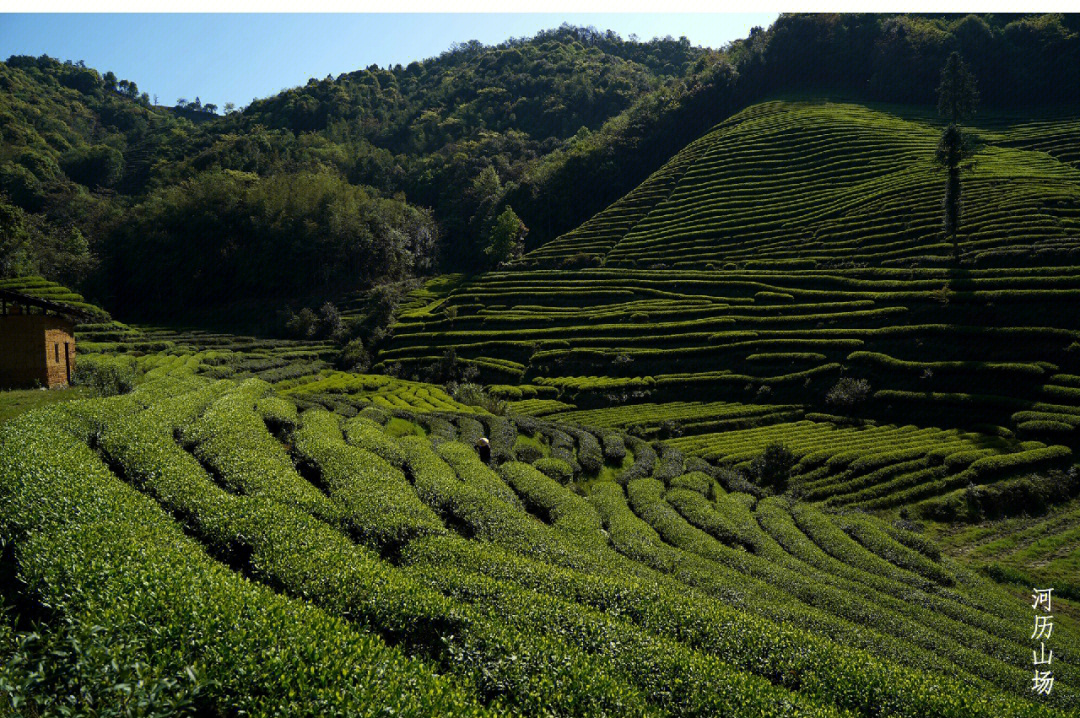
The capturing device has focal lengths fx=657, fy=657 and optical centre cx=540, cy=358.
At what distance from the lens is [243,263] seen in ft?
343

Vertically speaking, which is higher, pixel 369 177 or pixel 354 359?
pixel 369 177

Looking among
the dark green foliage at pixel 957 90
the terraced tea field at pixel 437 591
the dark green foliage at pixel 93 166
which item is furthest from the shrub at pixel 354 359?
the dark green foliage at pixel 93 166

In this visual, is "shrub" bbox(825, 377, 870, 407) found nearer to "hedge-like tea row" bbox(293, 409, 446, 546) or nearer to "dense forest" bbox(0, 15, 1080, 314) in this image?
"hedge-like tea row" bbox(293, 409, 446, 546)

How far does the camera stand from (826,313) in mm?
62562

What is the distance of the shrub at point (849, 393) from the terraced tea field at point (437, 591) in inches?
866

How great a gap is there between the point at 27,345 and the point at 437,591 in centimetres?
3627

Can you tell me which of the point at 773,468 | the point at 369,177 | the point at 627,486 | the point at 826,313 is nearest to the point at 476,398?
the point at 627,486

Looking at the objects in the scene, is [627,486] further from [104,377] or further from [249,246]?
[249,246]

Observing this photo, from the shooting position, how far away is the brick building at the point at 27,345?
123 ft

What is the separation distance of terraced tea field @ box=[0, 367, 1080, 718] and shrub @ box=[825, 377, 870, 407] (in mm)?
22002

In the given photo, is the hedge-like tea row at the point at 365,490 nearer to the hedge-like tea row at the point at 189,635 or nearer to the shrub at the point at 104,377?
the hedge-like tea row at the point at 189,635

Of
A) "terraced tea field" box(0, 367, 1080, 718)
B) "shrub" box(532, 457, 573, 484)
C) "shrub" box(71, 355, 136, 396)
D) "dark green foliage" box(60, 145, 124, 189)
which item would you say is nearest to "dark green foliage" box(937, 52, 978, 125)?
"terraced tea field" box(0, 367, 1080, 718)

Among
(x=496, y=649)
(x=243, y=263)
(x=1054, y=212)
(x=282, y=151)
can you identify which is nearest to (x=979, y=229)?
(x=1054, y=212)

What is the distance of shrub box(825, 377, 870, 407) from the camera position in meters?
52.2
